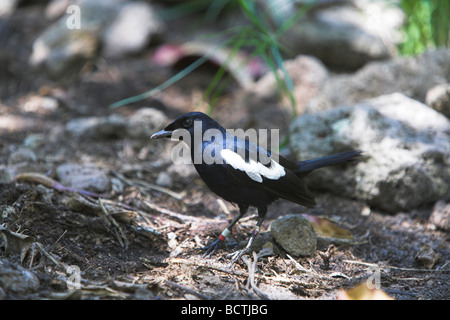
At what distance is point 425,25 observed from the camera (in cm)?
557

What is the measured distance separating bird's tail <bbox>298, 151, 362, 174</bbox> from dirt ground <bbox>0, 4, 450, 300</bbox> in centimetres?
58

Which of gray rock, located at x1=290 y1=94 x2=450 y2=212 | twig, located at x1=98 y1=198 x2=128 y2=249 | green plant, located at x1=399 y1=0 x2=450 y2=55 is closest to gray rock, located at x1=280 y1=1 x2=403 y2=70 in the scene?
green plant, located at x1=399 y1=0 x2=450 y2=55

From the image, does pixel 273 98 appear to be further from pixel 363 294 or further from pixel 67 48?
pixel 363 294

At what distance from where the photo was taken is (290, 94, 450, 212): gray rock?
13.0 feet

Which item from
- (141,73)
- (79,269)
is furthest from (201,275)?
(141,73)

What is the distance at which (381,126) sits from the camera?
13.8 feet

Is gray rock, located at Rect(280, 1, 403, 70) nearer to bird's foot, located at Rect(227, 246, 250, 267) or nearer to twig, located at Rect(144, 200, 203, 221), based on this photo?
twig, located at Rect(144, 200, 203, 221)

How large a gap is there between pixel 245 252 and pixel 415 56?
3.27 metres

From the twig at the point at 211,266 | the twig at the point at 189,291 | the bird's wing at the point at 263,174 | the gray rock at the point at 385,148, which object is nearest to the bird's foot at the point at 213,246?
the twig at the point at 211,266

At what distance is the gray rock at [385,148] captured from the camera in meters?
3.96

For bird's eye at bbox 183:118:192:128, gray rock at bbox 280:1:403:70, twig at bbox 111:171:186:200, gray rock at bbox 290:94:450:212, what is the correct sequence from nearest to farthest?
bird's eye at bbox 183:118:192:128 < gray rock at bbox 290:94:450:212 < twig at bbox 111:171:186:200 < gray rock at bbox 280:1:403:70

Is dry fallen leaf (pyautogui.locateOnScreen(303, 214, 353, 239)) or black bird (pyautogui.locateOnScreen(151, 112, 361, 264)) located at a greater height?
black bird (pyautogui.locateOnScreen(151, 112, 361, 264))

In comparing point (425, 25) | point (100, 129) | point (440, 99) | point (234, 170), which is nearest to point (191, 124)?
point (234, 170)

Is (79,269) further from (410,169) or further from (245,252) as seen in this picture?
(410,169)
